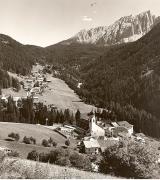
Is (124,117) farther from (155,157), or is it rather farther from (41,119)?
(155,157)

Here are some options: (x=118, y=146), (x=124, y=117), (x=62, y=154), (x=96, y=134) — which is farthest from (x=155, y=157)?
(x=124, y=117)

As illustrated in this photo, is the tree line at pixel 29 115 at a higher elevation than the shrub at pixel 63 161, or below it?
below

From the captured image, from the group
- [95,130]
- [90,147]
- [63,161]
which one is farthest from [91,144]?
[63,161]

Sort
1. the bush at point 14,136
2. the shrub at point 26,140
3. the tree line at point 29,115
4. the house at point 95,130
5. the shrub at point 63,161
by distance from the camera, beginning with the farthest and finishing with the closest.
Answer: the tree line at point 29,115 → the house at point 95,130 → the bush at point 14,136 → the shrub at point 26,140 → the shrub at point 63,161

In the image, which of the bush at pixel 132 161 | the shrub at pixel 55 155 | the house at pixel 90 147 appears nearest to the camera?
the bush at pixel 132 161

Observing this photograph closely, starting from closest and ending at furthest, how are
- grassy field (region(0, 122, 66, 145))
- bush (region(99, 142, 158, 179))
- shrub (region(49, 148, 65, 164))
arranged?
1. bush (region(99, 142, 158, 179))
2. shrub (region(49, 148, 65, 164))
3. grassy field (region(0, 122, 66, 145))

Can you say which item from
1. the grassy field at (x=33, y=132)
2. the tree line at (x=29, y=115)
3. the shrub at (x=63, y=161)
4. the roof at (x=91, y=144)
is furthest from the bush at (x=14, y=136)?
the shrub at (x=63, y=161)

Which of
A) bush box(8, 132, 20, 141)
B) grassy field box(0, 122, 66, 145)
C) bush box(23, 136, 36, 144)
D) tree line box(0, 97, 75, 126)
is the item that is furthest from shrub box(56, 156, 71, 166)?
tree line box(0, 97, 75, 126)

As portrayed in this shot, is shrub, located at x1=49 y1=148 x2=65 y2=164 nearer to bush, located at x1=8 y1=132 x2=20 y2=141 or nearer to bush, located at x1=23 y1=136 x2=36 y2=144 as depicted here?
bush, located at x1=23 y1=136 x2=36 y2=144

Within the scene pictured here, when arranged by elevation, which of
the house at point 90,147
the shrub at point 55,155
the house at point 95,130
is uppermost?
the shrub at point 55,155

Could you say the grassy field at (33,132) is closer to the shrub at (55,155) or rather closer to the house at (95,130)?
the house at (95,130)

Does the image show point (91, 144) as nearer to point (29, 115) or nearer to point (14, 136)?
point (14, 136)
